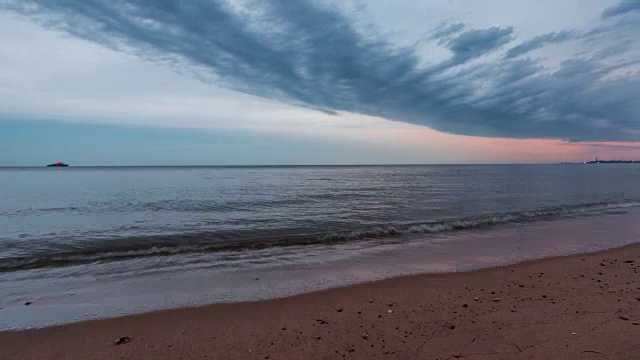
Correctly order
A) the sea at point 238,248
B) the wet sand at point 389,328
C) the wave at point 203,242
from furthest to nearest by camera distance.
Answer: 1. the wave at point 203,242
2. the sea at point 238,248
3. the wet sand at point 389,328

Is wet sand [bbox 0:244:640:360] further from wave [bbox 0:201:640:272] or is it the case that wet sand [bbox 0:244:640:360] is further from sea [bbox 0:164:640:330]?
wave [bbox 0:201:640:272]

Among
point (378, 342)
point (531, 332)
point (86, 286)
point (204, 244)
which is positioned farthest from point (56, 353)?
point (204, 244)

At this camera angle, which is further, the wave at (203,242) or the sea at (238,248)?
the wave at (203,242)

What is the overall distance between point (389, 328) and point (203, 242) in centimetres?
1076

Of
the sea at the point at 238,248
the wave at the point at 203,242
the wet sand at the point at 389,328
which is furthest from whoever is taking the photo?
the wave at the point at 203,242

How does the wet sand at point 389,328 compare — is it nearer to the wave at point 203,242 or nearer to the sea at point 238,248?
the sea at point 238,248

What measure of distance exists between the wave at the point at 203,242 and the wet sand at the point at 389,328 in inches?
258

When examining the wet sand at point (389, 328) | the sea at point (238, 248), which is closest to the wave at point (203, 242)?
the sea at point (238, 248)

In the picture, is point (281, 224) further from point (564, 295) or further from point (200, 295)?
point (564, 295)

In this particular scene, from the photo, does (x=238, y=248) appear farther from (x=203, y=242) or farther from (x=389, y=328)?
(x=389, y=328)

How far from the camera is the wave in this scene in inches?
470

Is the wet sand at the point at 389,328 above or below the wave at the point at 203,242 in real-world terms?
above

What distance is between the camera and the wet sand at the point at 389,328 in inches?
195

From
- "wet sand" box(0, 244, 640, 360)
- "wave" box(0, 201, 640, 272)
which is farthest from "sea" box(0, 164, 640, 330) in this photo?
"wet sand" box(0, 244, 640, 360)
